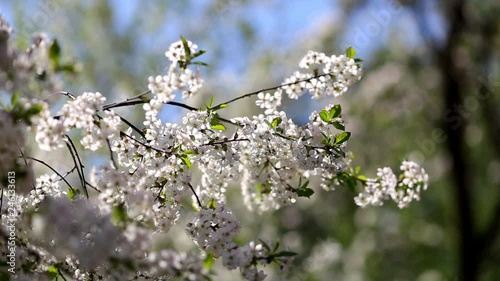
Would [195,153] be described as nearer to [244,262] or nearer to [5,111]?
[244,262]

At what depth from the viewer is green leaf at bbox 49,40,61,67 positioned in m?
1.74

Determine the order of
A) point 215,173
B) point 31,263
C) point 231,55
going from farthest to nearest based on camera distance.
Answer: point 231,55, point 215,173, point 31,263

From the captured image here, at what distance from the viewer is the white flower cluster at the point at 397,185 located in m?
2.65

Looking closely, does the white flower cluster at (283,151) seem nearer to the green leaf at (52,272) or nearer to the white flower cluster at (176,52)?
the white flower cluster at (176,52)

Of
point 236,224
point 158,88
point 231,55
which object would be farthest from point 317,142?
point 231,55

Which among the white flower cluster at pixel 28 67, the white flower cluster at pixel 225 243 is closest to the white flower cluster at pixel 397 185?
the white flower cluster at pixel 225 243

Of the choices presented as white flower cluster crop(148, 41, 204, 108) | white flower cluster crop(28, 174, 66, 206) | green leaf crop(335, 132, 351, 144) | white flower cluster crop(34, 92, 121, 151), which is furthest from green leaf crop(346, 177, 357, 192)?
white flower cluster crop(28, 174, 66, 206)

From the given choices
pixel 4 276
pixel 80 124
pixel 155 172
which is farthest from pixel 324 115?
pixel 4 276

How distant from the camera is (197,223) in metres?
2.31

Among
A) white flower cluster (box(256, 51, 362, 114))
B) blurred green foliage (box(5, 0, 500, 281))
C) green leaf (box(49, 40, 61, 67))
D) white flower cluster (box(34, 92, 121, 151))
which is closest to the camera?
green leaf (box(49, 40, 61, 67))

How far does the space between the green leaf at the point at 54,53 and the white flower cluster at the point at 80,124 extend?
13 cm

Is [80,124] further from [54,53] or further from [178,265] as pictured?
[178,265]

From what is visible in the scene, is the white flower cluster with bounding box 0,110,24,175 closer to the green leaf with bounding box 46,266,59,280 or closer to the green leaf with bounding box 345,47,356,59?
the green leaf with bounding box 46,266,59,280

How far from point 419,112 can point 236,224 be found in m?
7.69
